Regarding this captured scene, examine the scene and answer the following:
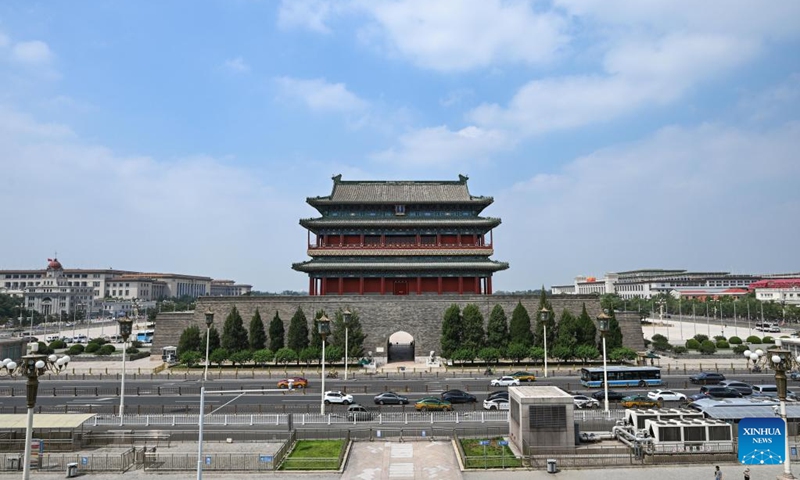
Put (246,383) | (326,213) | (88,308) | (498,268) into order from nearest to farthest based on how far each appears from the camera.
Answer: (246,383), (498,268), (326,213), (88,308)

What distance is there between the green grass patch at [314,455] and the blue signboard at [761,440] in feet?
45.1

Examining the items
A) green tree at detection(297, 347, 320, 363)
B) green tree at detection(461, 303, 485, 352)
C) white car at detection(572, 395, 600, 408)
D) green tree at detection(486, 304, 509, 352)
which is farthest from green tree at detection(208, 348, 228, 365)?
white car at detection(572, 395, 600, 408)

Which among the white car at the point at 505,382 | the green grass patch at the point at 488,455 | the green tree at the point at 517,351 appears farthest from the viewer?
the green tree at the point at 517,351

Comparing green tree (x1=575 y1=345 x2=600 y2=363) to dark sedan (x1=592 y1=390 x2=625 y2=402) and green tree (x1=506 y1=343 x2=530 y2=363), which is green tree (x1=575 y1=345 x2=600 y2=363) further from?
dark sedan (x1=592 y1=390 x2=625 y2=402)

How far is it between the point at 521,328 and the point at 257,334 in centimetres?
2538

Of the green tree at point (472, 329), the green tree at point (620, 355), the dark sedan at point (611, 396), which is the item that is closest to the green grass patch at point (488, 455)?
the dark sedan at point (611, 396)

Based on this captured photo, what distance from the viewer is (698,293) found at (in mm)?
169375

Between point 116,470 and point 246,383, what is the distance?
70.2ft

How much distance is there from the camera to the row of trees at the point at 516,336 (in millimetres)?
Result: 50188

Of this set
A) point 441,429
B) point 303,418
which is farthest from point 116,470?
point 441,429

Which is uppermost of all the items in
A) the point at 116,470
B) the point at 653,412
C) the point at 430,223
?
the point at 430,223

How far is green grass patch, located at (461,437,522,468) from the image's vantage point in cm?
2098

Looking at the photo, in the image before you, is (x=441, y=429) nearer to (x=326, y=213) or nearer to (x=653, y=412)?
(x=653, y=412)

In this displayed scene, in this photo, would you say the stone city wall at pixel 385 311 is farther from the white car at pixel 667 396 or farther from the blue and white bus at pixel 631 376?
the white car at pixel 667 396
